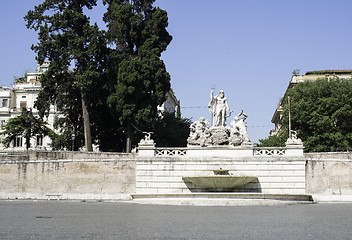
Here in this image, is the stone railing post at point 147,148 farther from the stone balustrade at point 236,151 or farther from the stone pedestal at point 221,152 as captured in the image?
the stone pedestal at point 221,152

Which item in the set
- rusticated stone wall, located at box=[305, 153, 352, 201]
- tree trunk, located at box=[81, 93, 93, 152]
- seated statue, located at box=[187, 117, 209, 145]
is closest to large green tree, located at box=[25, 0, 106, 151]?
tree trunk, located at box=[81, 93, 93, 152]

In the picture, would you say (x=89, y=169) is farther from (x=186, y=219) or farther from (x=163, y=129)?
(x=186, y=219)

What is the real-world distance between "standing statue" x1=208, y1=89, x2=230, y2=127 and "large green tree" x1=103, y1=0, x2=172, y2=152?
443 cm

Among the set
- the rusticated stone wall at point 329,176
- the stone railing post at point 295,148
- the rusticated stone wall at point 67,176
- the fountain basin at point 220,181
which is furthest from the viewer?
the rusticated stone wall at point 67,176

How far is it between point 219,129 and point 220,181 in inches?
158

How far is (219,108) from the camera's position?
1346 inches

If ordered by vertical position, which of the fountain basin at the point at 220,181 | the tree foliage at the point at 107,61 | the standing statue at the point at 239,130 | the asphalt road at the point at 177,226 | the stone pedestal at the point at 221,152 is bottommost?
the asphalt road at the point at 177,226

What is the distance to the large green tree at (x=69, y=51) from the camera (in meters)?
37.0

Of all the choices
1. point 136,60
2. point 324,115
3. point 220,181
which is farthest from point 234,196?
point 324,115

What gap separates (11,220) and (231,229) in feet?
24.8

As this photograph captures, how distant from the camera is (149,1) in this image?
40000 mm

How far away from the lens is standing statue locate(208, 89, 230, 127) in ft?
112

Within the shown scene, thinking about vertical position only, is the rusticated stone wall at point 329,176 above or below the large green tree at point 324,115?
below

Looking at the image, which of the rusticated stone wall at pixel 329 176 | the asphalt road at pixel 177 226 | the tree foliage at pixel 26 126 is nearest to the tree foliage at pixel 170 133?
the tree foliage at pixel 26 126
